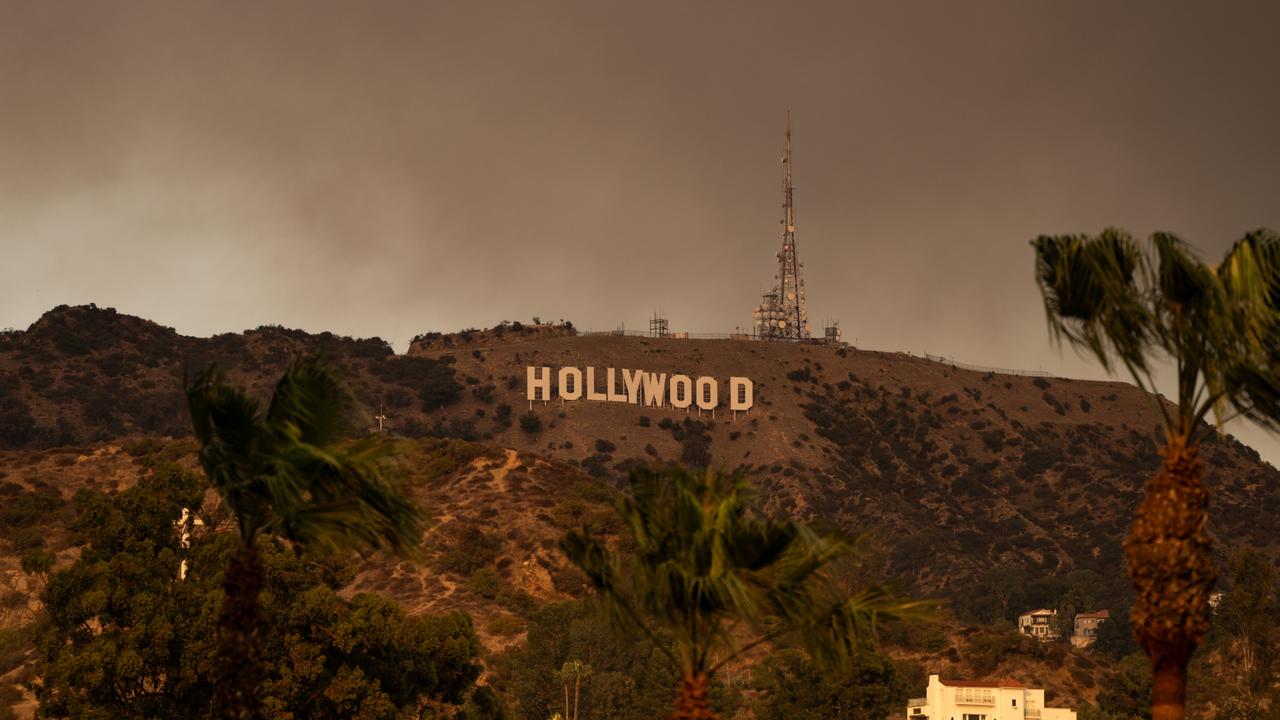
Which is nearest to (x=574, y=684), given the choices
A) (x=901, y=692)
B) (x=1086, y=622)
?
(x=901, y=692)

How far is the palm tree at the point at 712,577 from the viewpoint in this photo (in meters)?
23.0

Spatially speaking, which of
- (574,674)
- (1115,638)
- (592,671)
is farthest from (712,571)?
(1115,638)

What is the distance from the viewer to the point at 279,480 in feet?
72.7

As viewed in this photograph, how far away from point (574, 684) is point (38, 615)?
32729mm

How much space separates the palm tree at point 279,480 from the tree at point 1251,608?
91599mm

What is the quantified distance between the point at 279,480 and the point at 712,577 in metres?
5.92

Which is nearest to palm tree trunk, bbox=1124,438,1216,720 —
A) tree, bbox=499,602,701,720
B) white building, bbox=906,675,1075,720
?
tree, bbox=499,602,701,720

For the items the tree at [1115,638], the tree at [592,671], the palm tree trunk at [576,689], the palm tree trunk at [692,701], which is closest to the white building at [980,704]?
the tree at [592,671]

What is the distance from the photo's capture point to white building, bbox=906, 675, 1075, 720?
94875 millimetres

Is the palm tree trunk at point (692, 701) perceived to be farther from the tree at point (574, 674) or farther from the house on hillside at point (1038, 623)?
the house on hillside at point (1038, 623)

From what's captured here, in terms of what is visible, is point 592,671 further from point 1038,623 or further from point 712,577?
point 1038,623

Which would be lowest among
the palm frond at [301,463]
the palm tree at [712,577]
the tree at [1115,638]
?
the tree at [1115,638]

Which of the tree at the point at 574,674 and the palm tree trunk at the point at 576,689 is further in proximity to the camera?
the tree at the point at 574,674

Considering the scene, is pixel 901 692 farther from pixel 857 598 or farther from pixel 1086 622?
pixel 1086 622
